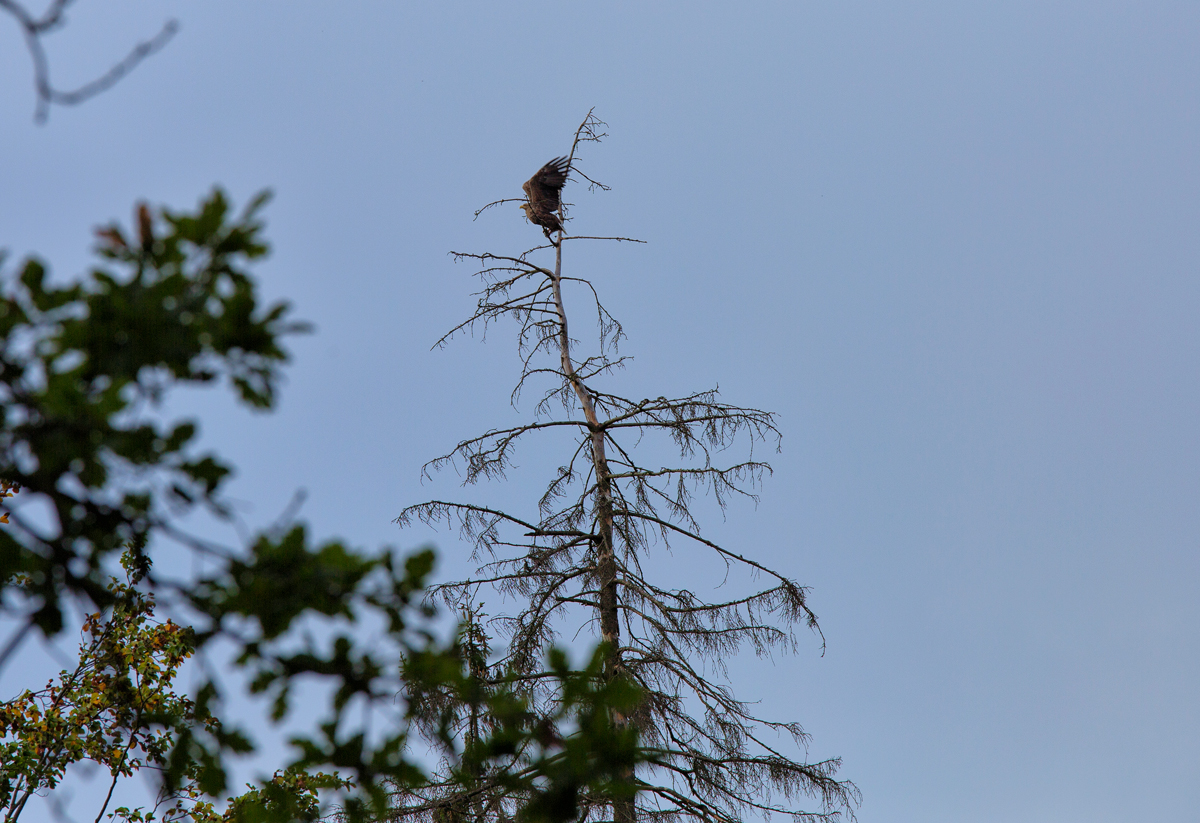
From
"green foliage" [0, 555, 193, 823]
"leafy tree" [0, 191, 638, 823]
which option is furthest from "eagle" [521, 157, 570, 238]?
"leafy tree" [0, 191, 638, 823]

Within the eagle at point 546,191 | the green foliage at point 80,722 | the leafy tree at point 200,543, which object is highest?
the eagle at point 546,191

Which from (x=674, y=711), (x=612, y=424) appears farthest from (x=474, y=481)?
(x=674, y=711)

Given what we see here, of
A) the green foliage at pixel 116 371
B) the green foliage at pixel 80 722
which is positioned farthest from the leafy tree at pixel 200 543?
the green foliage at pixel 80 722

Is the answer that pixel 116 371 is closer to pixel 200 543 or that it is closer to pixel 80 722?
pixel 200 543

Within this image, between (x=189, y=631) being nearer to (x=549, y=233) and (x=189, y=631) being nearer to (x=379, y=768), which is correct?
(x=379, y=768)

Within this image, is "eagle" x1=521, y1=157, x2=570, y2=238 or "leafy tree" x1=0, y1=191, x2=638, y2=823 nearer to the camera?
"leafy tree" x1=0, y1=191, x2=638, y2=823

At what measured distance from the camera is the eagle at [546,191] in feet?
31.7

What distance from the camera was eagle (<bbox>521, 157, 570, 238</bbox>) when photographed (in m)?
9.65

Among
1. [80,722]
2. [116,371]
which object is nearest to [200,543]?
[116,371]

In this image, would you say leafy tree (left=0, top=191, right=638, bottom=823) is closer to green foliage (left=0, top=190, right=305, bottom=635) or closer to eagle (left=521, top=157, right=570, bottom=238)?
green foliage (left=0, top=190, right=305, bottom=635)

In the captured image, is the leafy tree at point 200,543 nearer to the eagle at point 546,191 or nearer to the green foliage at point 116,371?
the green foliage at point 116,371

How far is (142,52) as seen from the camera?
210cm

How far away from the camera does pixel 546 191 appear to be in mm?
9680

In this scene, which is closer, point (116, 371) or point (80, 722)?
point (116, 371)
